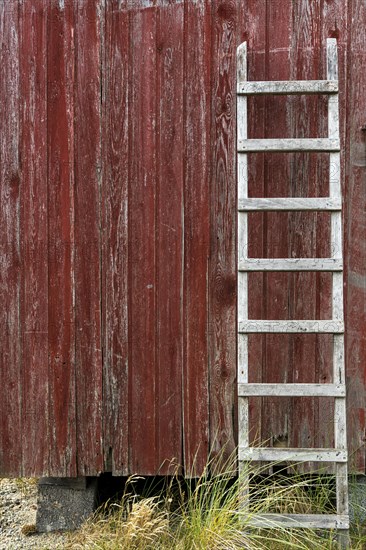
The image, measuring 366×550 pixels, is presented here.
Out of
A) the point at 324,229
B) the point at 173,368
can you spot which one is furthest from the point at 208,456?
the point at 324,229

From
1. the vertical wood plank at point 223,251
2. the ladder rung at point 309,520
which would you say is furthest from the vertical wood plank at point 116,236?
the ladder rung at point 309,520

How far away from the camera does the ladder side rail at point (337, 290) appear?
3.27 m

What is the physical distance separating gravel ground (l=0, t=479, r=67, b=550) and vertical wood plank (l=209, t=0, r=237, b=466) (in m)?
1.14

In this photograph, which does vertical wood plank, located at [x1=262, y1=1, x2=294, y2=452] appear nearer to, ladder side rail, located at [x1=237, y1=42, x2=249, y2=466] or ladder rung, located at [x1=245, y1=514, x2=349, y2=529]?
ladder side rail, located at [x1=237, y1=42, x2=249, y2=466]

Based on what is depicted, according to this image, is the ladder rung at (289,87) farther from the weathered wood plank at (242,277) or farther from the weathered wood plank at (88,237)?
the weathered wood plank at (88,237)

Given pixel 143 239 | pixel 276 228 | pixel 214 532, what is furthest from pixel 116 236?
pixel 214 532

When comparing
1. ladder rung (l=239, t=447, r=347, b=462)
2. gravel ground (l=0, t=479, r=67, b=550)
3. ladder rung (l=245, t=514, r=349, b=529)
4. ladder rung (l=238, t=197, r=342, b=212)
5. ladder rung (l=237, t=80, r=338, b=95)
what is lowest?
gravel ground (l=0, t=479, r=67, b=550)

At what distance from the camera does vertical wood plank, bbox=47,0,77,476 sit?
3.69 meters

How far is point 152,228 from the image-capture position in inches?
146

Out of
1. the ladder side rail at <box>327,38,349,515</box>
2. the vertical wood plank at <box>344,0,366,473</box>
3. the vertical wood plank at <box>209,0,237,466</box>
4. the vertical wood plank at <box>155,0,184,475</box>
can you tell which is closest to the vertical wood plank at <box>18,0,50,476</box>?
the vertical wood plank at <box>155,0,184,475</box>

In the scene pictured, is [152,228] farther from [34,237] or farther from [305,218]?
[305,218]

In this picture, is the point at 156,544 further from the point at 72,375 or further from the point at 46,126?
the point at 46,126

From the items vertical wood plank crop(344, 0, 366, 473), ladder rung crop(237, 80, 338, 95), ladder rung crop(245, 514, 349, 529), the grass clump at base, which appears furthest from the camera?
vertical wood plank crop(344, 0, 366, 473)

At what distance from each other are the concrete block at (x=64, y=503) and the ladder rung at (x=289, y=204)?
195 cm
